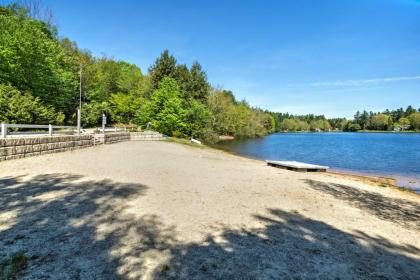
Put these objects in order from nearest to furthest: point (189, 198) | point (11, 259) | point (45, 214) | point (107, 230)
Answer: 1. point (11, 259)
2. point (107, 230)
3. point (45, 214)
4. point (189, 198)

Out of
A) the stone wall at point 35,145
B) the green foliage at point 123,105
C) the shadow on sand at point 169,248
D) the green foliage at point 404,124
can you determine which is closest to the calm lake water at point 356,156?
the shadow on sand at point 169,248

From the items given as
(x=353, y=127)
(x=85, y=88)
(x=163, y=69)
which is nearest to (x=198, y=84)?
(x=163, y=69)

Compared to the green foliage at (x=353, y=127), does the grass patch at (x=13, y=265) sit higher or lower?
lower

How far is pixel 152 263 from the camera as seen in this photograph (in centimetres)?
367

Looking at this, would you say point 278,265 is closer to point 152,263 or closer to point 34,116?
point 152,263

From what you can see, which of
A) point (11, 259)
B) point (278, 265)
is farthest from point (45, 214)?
point (278, 265)

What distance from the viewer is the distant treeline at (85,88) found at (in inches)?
1009

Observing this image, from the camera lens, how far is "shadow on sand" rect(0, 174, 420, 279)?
139 inches

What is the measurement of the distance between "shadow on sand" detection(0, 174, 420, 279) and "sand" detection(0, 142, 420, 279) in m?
0.02

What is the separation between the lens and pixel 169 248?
163 inches

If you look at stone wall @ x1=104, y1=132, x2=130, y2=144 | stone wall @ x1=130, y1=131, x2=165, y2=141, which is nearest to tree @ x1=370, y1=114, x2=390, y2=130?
stone wall @ x1=130, y1=131, x2=165, y2=141

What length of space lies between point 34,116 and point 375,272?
1181 inches

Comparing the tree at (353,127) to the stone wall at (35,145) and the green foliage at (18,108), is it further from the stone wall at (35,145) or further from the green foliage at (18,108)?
the stone wall at (35,145)

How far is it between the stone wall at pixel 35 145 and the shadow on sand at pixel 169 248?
608 cm
